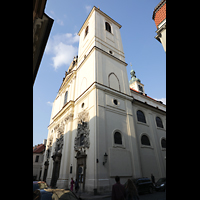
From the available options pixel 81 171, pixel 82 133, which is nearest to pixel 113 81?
pixel 82 133

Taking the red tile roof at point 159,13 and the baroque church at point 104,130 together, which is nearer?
the red tile roof at point 159,13

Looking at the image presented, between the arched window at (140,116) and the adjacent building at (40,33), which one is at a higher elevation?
the adjacent building at (40,33)

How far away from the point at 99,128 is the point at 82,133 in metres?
2.47

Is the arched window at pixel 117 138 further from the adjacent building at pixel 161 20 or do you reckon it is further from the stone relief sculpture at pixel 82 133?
the adjacent building at pixel 161 20

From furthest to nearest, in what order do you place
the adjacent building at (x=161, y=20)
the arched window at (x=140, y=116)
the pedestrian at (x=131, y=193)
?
1. the arched window at (x=140, y=116)
2. the adjacent building at (x=161, y=20)
3. the pedestrian at (x=131, y=193)

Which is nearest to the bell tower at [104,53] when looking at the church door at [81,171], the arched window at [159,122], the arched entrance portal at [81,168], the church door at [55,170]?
the arched window at [159,122]

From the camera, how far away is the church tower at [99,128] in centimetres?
1119

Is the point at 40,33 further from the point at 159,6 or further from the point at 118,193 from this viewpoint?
the point at 118,193

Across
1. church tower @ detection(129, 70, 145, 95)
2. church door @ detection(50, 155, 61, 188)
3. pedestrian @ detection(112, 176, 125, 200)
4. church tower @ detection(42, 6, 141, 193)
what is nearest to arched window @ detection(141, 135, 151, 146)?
church tower @ detection(42, 6, 141, 193)

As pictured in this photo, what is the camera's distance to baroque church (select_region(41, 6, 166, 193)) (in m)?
11.4
